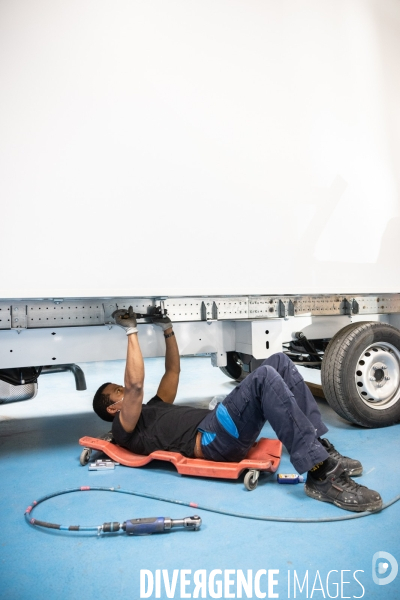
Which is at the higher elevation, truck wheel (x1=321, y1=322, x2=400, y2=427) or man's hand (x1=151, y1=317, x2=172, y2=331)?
man's hand (x1=151, y1=317, x2=172, y2=331)

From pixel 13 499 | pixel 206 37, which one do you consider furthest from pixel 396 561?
pixel 206 37

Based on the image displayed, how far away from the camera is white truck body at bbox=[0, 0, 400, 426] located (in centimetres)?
251

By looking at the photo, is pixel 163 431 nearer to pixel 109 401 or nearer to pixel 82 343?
pixel 109 401

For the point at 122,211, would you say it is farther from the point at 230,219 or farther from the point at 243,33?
the point at 243,33

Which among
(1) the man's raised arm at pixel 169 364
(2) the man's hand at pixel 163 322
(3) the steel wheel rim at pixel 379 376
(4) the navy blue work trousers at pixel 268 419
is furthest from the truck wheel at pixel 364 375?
(2) the man's hand at pixel 163 322

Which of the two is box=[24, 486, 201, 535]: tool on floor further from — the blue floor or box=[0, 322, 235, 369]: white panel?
box=[0, 322, 235, 369]: white panel

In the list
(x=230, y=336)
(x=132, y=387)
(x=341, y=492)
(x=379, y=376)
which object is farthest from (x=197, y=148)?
(x=379, y=376)

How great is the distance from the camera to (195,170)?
2.87m

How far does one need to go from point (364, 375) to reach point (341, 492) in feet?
5.00

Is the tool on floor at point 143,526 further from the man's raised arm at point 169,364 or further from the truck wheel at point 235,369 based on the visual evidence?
the truck wheel at point 235,369

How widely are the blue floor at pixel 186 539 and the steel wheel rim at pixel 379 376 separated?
482mm

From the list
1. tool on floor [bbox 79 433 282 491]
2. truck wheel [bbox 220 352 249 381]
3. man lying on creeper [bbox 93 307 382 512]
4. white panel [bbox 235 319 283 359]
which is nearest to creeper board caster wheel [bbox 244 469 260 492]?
tool on floor [bbox 79 433 282 491]

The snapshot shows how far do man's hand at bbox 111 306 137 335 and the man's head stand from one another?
41 cm

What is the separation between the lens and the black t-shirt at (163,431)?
8.44 feet
